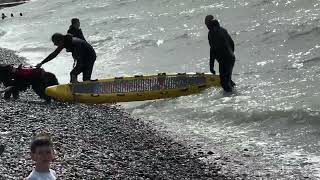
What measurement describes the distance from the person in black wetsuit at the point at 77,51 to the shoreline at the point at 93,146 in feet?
3.38

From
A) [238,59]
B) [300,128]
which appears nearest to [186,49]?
[238,59]

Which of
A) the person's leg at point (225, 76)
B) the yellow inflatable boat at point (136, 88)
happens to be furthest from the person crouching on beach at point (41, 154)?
the person's leg at point (225, 76)

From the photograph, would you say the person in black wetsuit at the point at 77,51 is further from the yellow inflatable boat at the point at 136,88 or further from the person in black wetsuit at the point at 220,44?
Answer: the person in black wetsuit at the point at 220,44

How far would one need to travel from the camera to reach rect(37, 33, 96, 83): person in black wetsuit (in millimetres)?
12906

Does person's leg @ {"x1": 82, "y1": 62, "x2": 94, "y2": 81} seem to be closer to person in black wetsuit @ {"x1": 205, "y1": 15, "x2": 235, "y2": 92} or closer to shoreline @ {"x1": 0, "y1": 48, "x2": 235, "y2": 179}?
shoreline @ {"x1": 0, "y1": 48, "x2": 235, "y2": 179}

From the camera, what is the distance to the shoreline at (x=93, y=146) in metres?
7.84

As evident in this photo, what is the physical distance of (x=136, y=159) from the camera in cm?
909

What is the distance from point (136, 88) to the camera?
14.4 meters

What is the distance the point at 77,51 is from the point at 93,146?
14.3ft

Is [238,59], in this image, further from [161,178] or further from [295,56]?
[161,178]

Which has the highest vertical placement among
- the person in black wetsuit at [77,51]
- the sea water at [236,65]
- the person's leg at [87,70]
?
the person in black wetsuit at [77,51]

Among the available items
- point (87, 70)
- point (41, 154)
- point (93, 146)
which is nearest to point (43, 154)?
Result: point (41, 154)

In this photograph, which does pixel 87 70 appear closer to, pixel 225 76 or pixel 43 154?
A: pixel 225 76

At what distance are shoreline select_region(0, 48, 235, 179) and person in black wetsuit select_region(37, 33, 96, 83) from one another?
103cm
